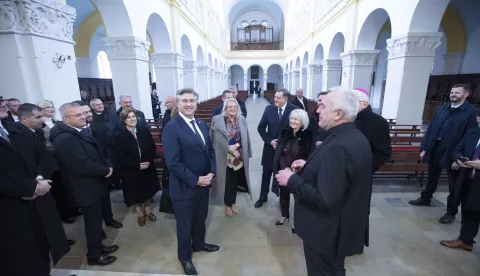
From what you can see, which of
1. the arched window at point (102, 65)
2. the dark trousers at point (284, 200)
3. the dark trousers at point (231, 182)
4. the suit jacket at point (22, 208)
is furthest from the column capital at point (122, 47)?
the arched window at point (102, 65)

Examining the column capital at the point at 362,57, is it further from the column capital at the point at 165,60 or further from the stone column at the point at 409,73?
the column capital at the point at 165,60

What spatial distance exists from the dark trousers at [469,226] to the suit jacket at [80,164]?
13.5ft

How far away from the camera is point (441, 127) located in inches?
132

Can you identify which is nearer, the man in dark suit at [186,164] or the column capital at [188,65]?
the man in dark suit at [186,164]

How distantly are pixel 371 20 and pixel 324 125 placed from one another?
29.2ft

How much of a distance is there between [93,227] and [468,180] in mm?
4371

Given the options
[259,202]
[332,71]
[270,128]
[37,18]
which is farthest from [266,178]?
[332,71]

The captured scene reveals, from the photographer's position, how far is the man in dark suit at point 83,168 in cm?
225

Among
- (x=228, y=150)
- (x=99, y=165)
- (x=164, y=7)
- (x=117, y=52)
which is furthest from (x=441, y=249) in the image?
(x=164, y=7)

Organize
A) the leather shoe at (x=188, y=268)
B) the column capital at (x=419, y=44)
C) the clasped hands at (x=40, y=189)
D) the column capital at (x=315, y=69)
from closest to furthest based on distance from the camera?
the clasped hands at (x=40, y=189) → the leather shoe at (x=188, y=268) → the column capital at (x=419, y=44) → the column capital at (x=315, y=69)

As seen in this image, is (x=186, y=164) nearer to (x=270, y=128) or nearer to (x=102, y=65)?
(x=270, y=128)

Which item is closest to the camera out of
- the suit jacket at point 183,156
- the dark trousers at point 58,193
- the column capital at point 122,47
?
the suit jacket at point 183,156

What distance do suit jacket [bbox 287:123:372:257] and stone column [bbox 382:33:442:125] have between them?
21.0ft

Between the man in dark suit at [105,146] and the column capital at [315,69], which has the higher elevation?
the column capital at [315,69]
